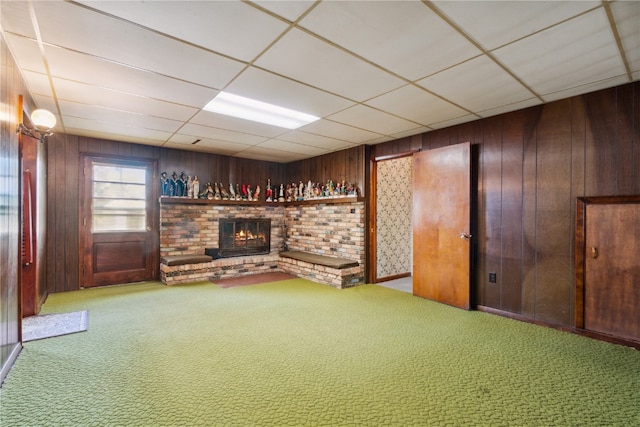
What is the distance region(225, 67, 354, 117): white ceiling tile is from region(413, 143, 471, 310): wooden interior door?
1.71m

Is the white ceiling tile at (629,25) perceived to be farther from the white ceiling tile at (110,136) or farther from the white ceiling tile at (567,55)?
the white ceiling tile at (110,136)

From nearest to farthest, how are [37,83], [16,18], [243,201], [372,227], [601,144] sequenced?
[16,18]
[37,83]
[601,144]
[372,227]
[243,201]

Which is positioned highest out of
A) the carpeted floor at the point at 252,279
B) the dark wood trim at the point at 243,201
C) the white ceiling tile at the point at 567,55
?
the white ceiling tile at the point at 567,55

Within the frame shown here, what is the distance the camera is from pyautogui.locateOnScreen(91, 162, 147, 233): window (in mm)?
5121

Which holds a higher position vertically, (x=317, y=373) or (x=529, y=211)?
(x=529, y=211)

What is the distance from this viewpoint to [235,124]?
4164 mm

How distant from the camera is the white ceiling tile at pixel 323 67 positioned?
7.32ft

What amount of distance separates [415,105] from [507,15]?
1.53m

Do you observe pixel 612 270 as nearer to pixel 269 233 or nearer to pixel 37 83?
pixel 269 233

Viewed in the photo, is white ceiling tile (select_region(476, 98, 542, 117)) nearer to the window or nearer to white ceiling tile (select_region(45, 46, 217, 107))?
white ceiling tile (select_region(45, 46, 217, 107))

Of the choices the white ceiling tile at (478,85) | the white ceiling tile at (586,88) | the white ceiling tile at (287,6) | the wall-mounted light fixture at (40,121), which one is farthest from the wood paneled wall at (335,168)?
the wall-mounted light fixture at (40,121)

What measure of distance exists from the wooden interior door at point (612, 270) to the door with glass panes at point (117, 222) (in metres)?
6.27

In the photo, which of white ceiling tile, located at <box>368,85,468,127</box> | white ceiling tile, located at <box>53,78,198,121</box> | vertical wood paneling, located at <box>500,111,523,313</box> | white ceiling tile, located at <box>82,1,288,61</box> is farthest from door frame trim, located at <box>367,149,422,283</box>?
white ceiling tile, located at <box>82,1,288,61</box>

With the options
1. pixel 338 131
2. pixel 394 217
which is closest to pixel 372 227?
pixel 394 217
